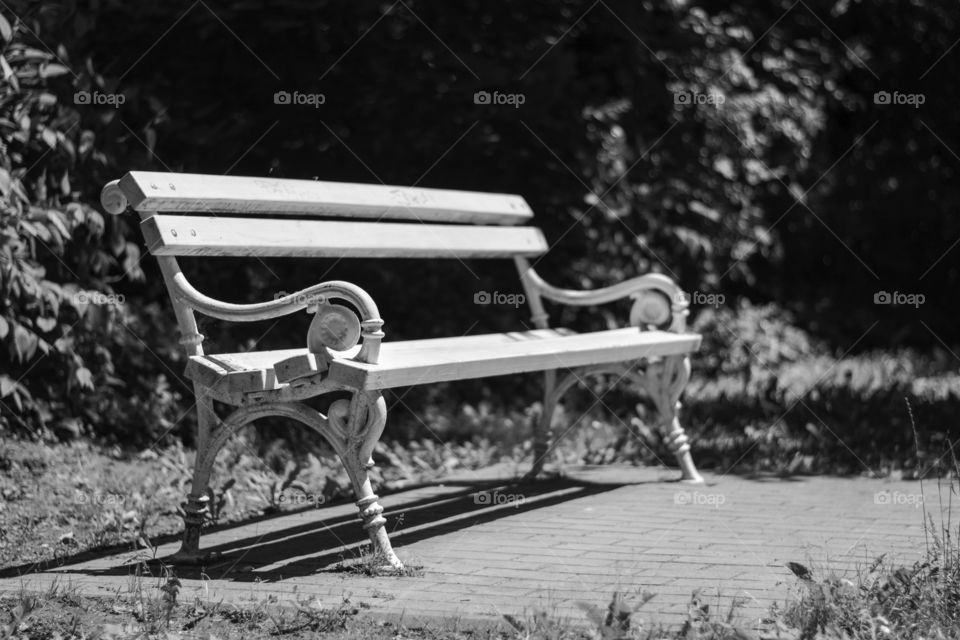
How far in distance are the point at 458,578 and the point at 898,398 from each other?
4.76 meters

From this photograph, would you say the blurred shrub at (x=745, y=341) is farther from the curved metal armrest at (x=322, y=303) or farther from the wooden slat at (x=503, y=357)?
the curved metal armrest at (x=322, y=303)

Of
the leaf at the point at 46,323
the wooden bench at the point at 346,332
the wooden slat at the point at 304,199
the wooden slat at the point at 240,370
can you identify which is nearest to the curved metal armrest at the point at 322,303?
the wooden bench at the point at 346,332

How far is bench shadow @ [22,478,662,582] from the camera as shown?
4004 mm

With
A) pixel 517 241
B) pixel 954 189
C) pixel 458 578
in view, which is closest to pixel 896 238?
pixel 954 189

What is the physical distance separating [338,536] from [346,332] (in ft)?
3.19

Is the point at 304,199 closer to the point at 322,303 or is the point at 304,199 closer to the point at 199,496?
the point at 322,303

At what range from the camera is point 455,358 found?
175 inches

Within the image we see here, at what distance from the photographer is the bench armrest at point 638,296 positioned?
579 cm

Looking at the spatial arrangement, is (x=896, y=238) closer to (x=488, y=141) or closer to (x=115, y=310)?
(x=488, y=141)

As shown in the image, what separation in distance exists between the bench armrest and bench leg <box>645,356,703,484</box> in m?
0.17

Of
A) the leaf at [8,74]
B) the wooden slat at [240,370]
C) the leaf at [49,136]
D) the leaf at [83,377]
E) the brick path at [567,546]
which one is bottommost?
the brick path at [567,546]

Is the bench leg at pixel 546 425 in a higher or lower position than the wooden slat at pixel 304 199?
lower

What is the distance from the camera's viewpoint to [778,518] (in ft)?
16.3

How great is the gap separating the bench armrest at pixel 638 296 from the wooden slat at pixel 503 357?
0.11m
